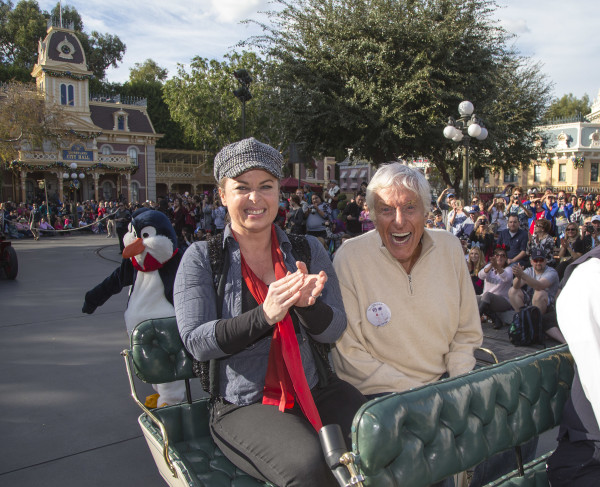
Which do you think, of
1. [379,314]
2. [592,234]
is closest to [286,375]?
[379,314]

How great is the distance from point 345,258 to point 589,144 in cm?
5209

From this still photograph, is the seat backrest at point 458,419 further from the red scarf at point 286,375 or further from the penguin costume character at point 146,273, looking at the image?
the penguin costume character at point 146,273

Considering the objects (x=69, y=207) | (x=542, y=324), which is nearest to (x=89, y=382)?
(x=542, y=324)

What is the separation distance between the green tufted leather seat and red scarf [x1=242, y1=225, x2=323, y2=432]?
1.36 ft

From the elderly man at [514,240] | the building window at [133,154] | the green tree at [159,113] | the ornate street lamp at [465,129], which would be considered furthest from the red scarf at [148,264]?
the green tree at [159,113]

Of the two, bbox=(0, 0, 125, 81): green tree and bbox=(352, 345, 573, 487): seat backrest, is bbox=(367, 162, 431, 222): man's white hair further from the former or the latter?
bbox=(0, 0, 125, 81): green tree

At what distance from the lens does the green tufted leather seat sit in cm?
218

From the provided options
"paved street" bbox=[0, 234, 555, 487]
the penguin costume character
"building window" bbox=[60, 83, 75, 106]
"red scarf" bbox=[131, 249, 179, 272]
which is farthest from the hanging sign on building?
"red scarf" bbox=[131, 249, 179, 272]

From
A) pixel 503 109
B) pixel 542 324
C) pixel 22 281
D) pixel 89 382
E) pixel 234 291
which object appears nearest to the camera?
pixel 234 291

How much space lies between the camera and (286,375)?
79.0 inches

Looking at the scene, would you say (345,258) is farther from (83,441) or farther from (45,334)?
(45,334)

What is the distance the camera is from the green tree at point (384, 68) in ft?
41.9

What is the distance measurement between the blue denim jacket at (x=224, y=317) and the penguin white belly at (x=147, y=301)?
1670 mm

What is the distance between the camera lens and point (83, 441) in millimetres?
3299
